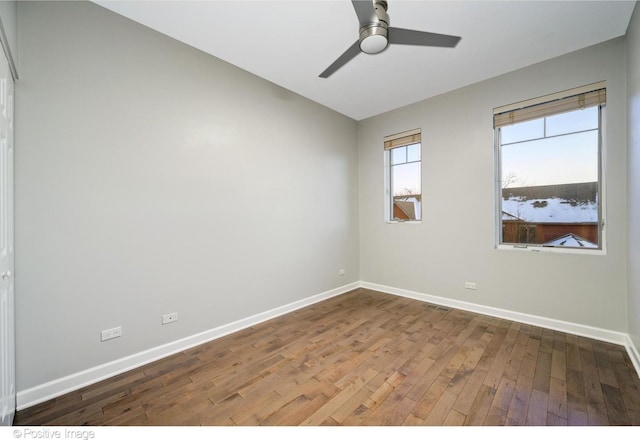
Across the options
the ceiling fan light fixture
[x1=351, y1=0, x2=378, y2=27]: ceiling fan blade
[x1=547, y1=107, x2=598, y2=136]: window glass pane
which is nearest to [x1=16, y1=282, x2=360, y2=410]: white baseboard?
the ceiling fan light fixture

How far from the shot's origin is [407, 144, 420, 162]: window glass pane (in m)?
3.96

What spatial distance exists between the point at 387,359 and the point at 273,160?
2.58 meters

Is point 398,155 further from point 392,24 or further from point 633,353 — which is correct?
point 633,353

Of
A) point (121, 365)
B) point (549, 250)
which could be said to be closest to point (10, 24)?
point (121, 365)

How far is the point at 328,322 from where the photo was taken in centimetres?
311

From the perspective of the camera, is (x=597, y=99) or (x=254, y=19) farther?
(x=597, y=99)

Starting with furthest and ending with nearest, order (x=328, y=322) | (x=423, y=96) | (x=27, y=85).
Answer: (x=423, y=96) < (x=328, y=322) < (x=27, y=85)

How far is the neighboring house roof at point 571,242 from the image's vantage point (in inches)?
106

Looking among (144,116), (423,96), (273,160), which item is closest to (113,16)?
(144,116)

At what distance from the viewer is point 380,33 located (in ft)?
5.54

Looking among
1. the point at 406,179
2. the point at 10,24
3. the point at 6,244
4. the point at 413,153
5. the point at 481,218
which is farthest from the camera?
the point at 406,179

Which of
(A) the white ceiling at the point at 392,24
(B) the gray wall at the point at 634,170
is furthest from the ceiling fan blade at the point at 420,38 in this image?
(B) the gray wall at the point at 634,170

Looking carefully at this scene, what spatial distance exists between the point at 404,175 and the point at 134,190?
142 inches

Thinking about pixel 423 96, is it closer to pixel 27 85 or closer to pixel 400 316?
pixel 400 316
